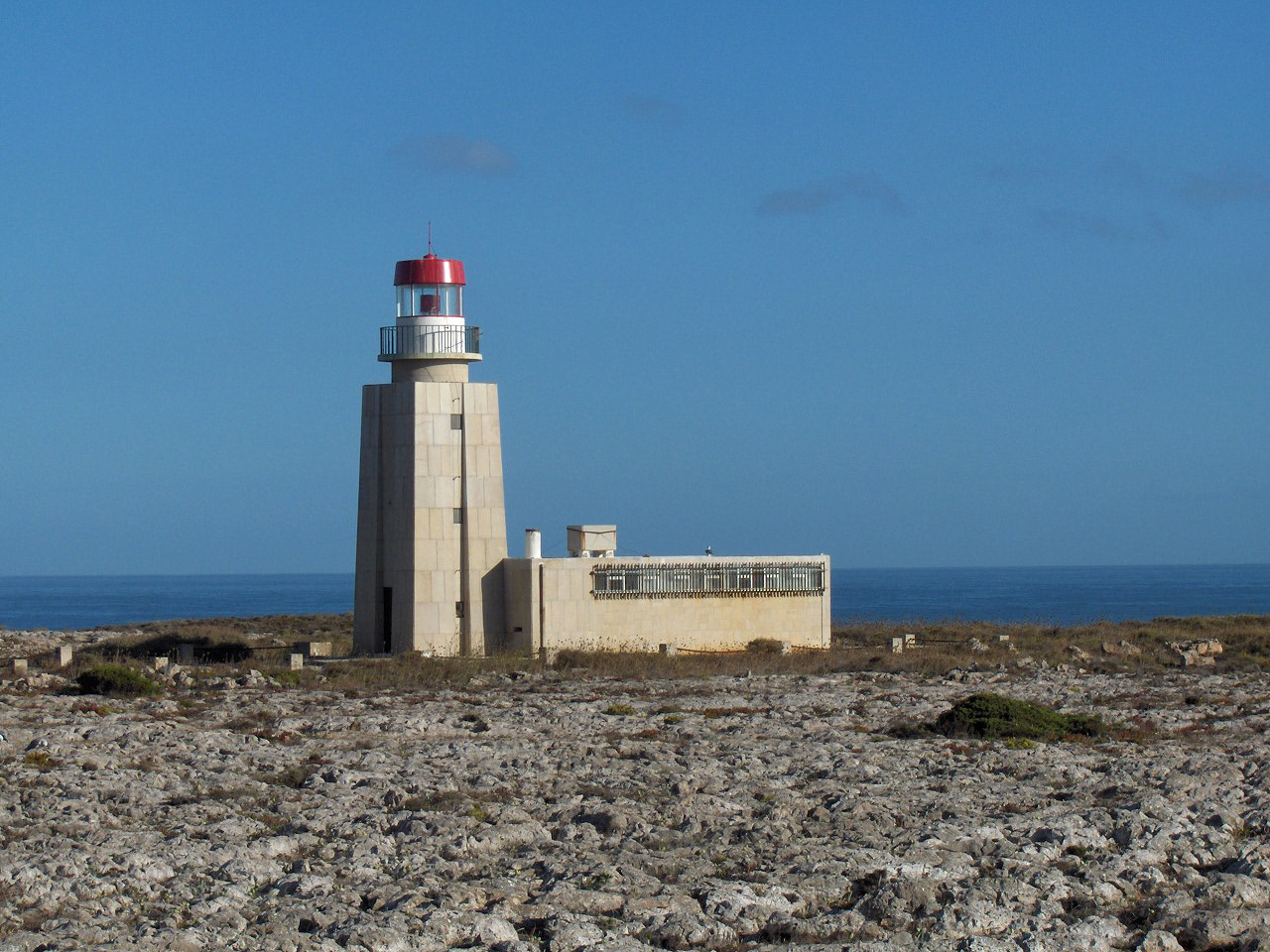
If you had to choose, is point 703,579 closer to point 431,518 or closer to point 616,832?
point 431,518

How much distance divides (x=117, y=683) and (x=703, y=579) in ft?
45.0

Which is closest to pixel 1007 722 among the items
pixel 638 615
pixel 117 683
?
pixel 638 615

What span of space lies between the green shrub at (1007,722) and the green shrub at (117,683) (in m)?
12.7

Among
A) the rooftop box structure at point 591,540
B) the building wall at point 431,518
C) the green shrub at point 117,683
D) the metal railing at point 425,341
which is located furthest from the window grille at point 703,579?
the green shrub at point 117,683

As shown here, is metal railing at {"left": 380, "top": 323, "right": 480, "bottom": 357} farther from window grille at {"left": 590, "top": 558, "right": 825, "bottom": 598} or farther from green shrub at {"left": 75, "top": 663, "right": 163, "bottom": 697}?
green shrub at {"left": 75, "top": 663, "right": 163, "bottom": 697}

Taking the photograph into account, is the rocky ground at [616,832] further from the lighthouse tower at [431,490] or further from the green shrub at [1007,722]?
the lighthouse tower at [431,490]

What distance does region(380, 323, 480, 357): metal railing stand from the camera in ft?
112

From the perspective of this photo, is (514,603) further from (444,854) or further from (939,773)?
(444,854)

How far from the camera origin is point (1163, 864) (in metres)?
14.5

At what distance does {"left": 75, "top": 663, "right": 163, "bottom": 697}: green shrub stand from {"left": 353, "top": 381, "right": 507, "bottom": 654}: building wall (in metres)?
7.72

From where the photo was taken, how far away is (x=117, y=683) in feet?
86.7

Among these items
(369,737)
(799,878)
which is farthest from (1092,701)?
(799,878)

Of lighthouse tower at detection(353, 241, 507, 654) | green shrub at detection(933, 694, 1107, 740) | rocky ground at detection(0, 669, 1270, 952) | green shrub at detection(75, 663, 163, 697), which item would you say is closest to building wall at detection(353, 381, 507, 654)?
lighthouse tower at detection(353, 241, 507, 654)

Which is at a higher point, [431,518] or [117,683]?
[431,518]
